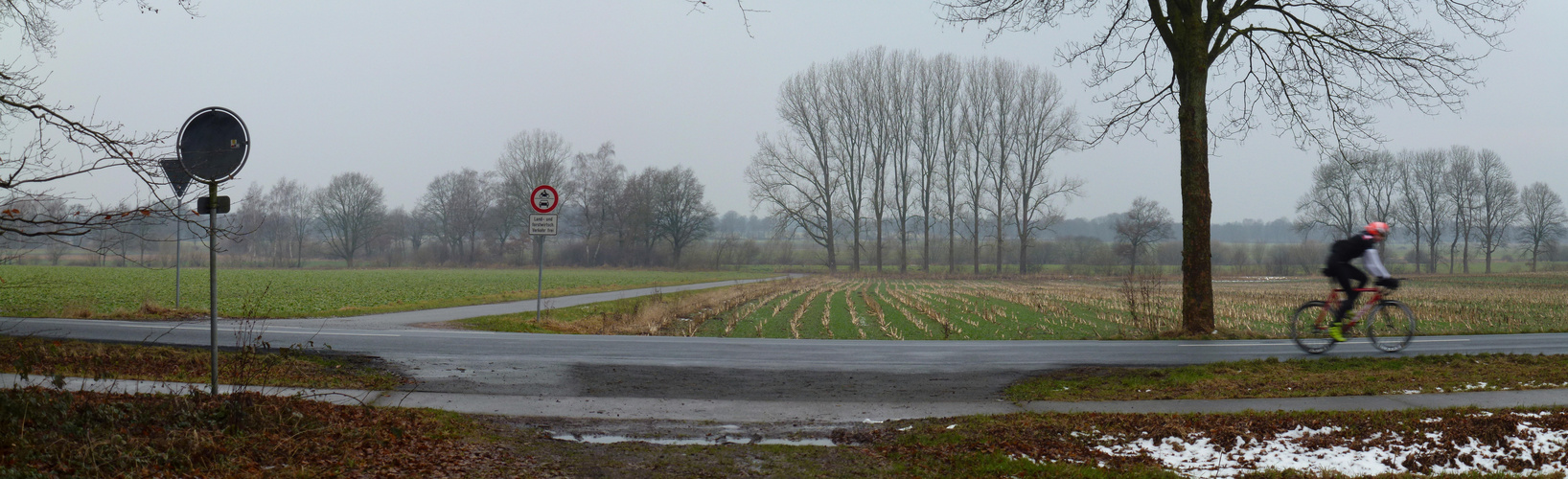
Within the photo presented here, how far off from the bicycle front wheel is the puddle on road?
28.0ft

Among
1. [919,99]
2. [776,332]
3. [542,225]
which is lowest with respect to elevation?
[776,332]

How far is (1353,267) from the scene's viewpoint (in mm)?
10930

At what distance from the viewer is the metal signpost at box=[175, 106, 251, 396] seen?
5.97 metres

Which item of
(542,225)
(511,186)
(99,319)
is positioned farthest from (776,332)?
(511,186)

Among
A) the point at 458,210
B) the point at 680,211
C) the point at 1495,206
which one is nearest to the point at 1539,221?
the point at 1495,206

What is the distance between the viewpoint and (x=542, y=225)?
16516mm

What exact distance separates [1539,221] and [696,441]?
94.9 meters

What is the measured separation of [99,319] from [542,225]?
829cm

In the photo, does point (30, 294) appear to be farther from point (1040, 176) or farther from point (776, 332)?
point (1040, 176)

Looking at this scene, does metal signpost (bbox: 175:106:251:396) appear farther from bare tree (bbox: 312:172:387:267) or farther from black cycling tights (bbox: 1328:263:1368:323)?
bare tree (bbox: 312:172:387:267)

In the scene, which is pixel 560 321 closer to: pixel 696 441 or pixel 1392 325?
pixel 696 441

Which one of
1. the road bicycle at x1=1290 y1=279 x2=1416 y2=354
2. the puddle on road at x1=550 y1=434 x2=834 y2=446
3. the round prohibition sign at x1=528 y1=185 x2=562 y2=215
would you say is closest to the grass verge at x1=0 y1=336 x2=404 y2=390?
the puddle on road at x1=550 y1=434 x2=834 y2=446

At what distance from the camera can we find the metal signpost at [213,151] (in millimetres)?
5973

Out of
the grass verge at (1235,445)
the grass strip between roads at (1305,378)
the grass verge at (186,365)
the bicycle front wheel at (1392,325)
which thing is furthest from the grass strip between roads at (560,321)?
the bicycle front wheel at (1392,325)
